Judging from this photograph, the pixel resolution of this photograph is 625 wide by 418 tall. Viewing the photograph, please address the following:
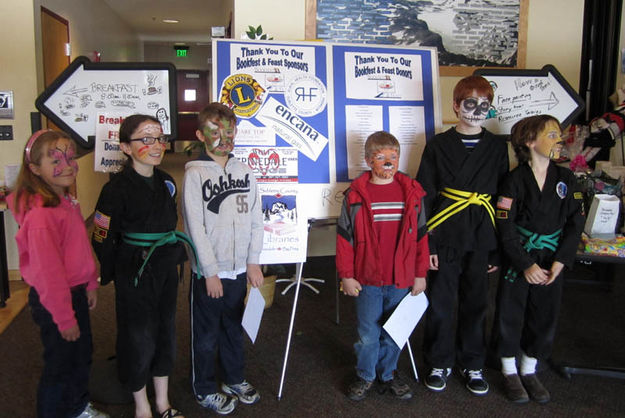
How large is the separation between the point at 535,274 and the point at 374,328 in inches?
28.8

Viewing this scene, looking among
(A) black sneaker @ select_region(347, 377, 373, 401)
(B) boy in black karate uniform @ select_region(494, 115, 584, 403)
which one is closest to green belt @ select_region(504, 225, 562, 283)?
(B) boy in black karate uniform @ select_region(494, 115, 584, 403)

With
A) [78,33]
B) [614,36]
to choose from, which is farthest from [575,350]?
[78,33]

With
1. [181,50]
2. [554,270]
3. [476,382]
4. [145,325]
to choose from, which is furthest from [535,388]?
[181,50]

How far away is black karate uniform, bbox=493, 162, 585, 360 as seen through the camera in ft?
7.68

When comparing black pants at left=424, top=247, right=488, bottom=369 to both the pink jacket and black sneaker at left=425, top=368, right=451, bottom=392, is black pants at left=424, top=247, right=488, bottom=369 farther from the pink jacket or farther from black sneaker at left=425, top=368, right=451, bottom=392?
the pink jacket

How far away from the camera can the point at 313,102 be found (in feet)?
8.32

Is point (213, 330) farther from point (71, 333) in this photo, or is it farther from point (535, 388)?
point (535, 388)

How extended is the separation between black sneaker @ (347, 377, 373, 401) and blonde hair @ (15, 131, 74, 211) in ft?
4.71

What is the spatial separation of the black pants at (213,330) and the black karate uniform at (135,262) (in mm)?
142

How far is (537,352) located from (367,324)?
31.8 inches

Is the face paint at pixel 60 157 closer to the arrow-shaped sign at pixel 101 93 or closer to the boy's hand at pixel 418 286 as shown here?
the arrow-shaped sign at pixel 101 93

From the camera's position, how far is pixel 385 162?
2.22 metres

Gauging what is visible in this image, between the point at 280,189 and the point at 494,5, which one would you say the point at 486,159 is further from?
the point at 494,5

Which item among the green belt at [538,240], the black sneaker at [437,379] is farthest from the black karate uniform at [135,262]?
the green belt at [538,240]
